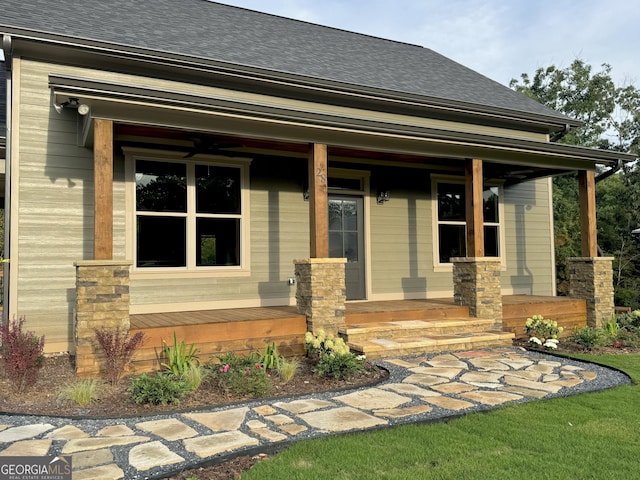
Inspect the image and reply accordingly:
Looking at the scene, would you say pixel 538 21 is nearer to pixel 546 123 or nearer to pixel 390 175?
pixel 546 123

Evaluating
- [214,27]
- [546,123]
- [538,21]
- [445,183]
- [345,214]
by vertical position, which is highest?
[538,21]

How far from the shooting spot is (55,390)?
477 cm

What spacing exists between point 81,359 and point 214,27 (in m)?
6.67

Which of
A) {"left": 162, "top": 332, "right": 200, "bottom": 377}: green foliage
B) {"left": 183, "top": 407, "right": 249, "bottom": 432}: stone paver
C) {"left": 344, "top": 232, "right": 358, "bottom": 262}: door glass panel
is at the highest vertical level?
{"left": 344, "top": 232, "right": 358, "bottom": 262}: door glass panel

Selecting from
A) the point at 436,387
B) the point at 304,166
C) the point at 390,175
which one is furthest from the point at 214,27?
the point at 436,387

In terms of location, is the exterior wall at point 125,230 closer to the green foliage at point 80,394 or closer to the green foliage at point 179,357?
the green foliage at point 179,357

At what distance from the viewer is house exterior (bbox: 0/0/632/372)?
243 inches

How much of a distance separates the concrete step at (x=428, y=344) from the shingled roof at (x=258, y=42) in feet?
14.5

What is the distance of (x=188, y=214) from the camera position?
7.29m

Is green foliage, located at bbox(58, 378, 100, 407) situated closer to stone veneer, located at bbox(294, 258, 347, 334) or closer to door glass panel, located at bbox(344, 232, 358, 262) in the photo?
stone veneer, located at bbox(294, 258, 347, 334)

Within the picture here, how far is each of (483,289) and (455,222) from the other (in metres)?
2.44

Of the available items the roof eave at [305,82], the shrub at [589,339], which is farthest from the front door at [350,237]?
the shrub at [589,339]

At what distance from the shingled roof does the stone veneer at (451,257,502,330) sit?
11.0ft

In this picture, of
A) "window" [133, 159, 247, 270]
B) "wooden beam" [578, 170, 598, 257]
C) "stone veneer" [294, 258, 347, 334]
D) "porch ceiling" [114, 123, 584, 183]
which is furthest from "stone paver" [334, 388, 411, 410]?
"wooden beam" [578, 170, 598, 257]
